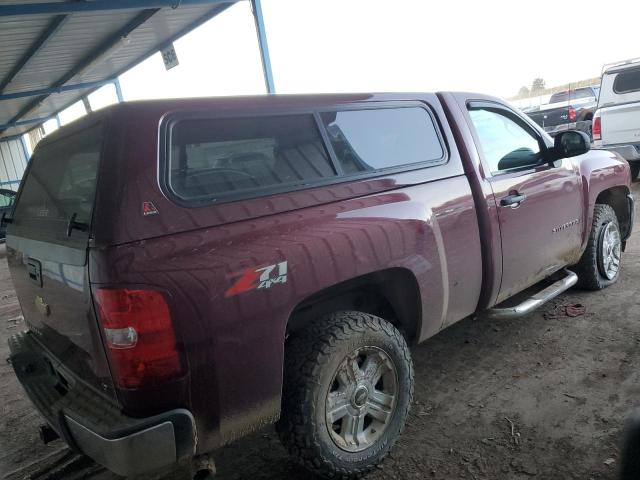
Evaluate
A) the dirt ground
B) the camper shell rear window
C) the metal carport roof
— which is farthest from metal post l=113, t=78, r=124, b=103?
the camper shell rear window

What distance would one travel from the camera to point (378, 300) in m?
2.81

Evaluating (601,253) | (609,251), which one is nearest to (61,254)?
(601,253)

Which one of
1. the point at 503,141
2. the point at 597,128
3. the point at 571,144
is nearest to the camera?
the point at 503,141

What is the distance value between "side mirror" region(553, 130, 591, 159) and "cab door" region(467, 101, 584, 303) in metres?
0.08

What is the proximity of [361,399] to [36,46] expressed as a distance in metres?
13.1

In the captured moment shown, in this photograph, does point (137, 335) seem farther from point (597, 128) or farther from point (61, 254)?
point (597, 128)

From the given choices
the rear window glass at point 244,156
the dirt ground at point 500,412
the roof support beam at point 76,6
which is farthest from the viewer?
the roof support beam at point 76,6

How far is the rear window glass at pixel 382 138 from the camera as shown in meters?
2.48

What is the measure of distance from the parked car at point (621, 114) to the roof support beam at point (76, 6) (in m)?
8.91

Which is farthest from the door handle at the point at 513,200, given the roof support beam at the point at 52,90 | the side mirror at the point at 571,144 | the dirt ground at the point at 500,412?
the roof support beam at the point at 52,90

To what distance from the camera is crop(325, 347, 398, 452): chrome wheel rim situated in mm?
2320

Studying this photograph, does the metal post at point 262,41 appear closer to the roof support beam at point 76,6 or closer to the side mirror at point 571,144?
the roof support beam at point 76,6

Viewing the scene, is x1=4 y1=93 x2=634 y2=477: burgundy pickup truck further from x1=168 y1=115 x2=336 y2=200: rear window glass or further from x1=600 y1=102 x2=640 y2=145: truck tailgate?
x1=600 y1=102 x2=640 y2=145: truck tailgate

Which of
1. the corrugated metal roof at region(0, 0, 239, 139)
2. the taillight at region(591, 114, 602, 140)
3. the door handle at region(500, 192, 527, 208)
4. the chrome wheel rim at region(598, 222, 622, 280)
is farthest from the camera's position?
the corrugated metal roof at region(0, 0, 239, 139)
